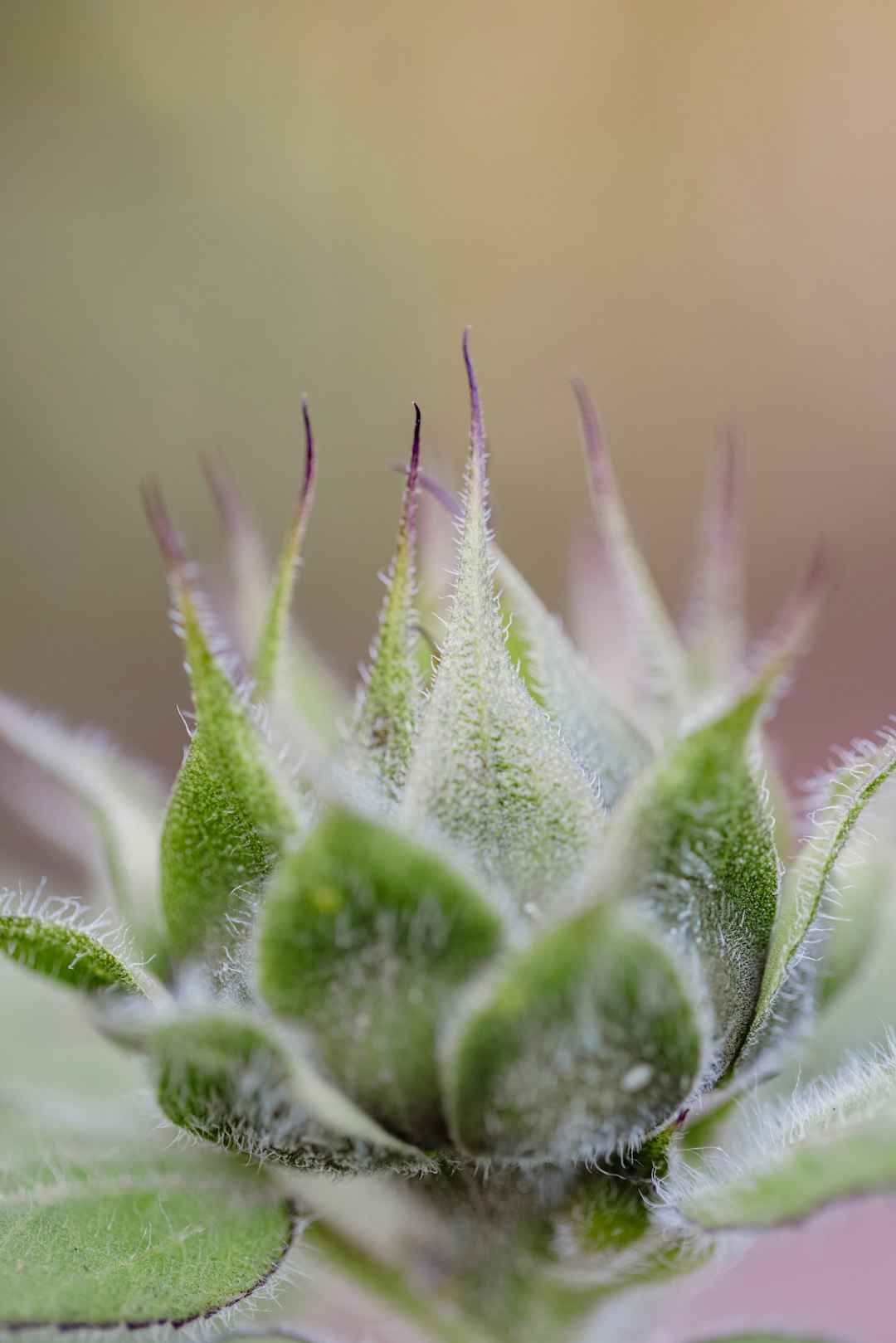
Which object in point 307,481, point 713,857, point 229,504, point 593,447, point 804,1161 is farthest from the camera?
point 229,504

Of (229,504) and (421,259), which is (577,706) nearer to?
(229,504)

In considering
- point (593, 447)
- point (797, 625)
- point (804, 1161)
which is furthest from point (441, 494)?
point (804, 1161)

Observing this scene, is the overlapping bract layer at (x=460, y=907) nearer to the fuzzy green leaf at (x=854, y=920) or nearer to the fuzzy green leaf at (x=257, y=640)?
the fuzzy green leaf at (x=854, y=920)

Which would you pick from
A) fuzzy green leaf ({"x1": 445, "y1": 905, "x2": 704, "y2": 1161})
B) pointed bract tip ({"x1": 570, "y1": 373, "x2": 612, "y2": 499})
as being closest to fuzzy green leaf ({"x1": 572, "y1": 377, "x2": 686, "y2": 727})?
pointed bract tip ({"x1": 570, "y1": 373, "x2": 612, "y2": 499})

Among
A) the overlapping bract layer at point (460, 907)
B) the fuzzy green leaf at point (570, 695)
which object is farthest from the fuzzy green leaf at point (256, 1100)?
the fuzzy green leaf at point (570, 695)

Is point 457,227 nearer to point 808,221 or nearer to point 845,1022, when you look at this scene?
point 808,221

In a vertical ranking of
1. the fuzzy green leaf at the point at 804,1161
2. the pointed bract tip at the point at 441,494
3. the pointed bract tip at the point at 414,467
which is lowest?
the fuzzy green leaf at the point at 804,1161
